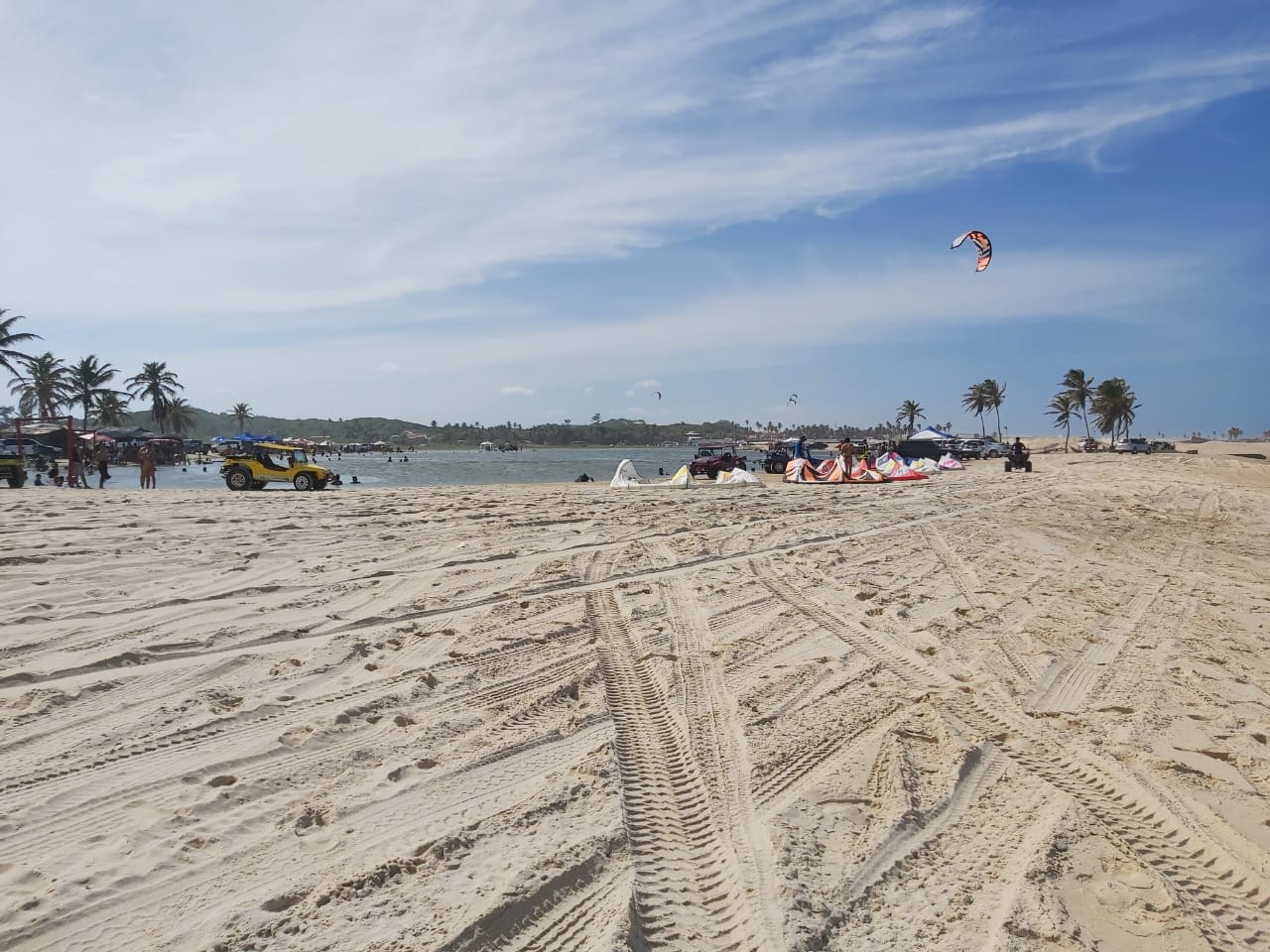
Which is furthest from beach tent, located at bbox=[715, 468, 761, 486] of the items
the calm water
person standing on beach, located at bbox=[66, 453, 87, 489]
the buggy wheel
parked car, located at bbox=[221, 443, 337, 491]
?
person standing on beach, located at bbox=[66, 453, 87, 489]

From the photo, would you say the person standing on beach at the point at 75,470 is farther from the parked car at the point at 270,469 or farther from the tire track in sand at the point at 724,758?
the tire track in sand at the point at 724,758

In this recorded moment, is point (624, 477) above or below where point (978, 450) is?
below

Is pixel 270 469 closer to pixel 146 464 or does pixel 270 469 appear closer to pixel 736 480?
pixel 146 464

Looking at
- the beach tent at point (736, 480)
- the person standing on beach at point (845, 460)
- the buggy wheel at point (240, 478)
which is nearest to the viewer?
the buggy wheel at point (240, 478)

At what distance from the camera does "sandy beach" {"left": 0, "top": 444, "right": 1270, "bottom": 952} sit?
2.49 metres

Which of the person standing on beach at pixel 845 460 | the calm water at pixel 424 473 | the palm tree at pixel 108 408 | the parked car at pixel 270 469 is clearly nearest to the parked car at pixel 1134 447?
the calm water at pixel 424 473

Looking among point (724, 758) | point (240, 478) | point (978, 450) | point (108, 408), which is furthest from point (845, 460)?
point (108, 408)

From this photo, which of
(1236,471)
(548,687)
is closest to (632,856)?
(548,687)

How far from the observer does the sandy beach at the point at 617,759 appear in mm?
2492

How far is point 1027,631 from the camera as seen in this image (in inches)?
234

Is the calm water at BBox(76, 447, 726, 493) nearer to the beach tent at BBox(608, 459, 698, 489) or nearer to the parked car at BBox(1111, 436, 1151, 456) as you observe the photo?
the beach tent at BBox(608, 459, 698, 489)

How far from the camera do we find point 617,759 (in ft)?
11.8

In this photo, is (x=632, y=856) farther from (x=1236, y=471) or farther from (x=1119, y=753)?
(x=1236, y=471)

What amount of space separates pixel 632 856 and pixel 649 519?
32.0ft
